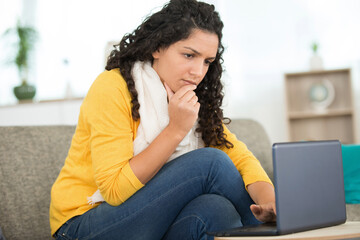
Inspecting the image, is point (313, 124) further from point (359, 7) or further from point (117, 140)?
point (117, 140)

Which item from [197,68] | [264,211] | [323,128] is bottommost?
[323,128]

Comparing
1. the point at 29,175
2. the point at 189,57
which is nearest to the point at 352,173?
the point at 189,57

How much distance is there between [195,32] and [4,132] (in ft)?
2.71

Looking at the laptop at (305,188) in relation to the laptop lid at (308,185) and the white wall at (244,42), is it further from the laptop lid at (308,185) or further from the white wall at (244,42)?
the white wall at (244,42)

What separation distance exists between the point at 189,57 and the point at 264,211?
1.74 ft

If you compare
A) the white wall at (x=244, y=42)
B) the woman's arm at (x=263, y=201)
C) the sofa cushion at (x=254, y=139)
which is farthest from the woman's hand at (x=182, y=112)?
the white wall at (x=244, y=42)

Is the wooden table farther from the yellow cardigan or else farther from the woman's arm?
the yellow cardigan

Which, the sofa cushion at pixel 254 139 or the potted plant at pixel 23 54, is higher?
the potted plant at pixel 23 54

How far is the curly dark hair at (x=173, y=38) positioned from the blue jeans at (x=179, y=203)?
0.26 m

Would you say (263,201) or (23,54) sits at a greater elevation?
(23,54)

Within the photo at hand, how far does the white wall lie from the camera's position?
434 centimetres

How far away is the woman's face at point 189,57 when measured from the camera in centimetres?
147

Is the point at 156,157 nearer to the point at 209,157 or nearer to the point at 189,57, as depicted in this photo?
the point at 209,157

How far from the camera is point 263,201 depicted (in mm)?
1314
